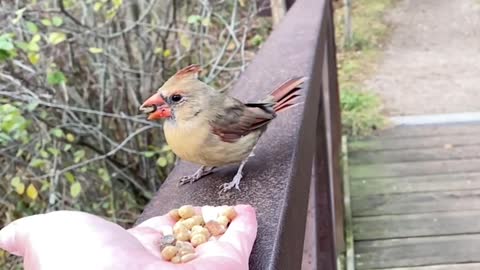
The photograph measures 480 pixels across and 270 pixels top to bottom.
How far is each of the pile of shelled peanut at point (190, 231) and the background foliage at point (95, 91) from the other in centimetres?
180

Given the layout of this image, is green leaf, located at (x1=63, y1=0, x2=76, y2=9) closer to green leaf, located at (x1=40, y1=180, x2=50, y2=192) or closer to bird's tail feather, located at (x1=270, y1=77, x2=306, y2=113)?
green leaf, located at (x1=40, y1=180, x2=50, y2=192)

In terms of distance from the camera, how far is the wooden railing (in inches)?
32.4

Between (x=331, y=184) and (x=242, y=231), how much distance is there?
1669 mm

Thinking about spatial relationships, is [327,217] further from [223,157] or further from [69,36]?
[69,36]

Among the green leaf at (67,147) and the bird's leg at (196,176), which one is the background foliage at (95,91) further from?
the bird's leg at (196,176)

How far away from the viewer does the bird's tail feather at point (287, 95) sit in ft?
4.16

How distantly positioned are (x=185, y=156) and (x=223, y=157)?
0.06 meters

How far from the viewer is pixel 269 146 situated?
1.20m

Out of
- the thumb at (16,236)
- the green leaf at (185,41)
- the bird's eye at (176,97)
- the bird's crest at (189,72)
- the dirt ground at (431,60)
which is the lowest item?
the dirt ground at (431,60)

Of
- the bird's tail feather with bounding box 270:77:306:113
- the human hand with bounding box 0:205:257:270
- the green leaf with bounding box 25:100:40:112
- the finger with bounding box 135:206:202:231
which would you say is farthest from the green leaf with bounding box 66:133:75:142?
the human hand with bounding box 0:205:257:270

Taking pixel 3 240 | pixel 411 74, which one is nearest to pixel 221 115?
pixel 3 240

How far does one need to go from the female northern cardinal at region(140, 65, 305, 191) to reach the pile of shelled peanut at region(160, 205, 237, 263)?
9.8 inches

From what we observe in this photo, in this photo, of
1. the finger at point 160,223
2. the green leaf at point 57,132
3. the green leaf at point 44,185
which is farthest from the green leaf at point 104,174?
the finger at point 160,223

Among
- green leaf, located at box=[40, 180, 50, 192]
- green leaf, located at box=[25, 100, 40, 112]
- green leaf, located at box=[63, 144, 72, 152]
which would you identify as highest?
green leaf, located at box=[25, 100, 40, 112]
